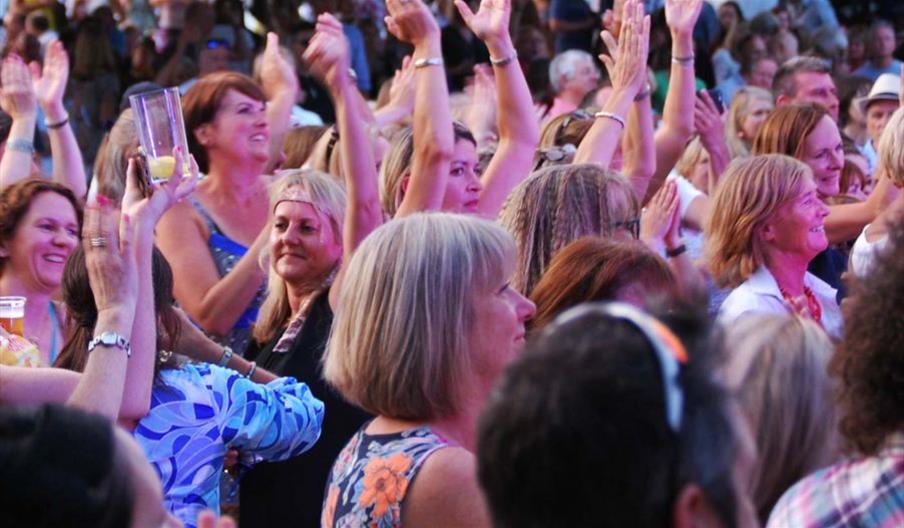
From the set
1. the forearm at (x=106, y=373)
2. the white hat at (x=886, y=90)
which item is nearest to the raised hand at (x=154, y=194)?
the forearm at (x=106, y=373)

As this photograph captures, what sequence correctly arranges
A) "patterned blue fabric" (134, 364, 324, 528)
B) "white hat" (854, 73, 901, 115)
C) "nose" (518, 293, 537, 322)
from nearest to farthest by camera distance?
"nose" (518, 293, 537, 322), "patterned blue fabric" (134, 364, 324, 528), "white hat" (854, 73, 901, 115)

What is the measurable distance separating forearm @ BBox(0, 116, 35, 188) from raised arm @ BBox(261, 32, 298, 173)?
109 centimetres

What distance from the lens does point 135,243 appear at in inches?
131

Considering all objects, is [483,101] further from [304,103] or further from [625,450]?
[625,450]

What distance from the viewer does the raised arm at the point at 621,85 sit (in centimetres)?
497

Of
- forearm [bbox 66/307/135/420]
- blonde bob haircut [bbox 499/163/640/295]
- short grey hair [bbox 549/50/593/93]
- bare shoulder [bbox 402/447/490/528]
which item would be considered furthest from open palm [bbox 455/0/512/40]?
short grey hair [bbox 549/50/593/93]

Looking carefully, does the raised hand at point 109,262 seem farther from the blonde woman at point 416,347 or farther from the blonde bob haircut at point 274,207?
the blonde bob haircut at point 274,207

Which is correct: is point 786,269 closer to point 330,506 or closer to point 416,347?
point 416,347

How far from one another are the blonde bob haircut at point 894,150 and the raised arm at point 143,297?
8.05 feet

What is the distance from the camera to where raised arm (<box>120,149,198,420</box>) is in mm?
3184

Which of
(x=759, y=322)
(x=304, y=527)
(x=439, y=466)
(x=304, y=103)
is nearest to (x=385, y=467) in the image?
(x=439, y=466)

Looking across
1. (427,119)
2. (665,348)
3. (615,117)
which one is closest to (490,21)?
(615,117)

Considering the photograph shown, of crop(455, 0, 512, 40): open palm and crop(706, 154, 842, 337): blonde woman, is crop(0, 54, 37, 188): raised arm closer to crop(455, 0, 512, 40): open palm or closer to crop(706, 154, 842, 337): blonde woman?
crop(455, 0, 512, 40): open palm

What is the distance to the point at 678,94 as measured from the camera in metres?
5.74
